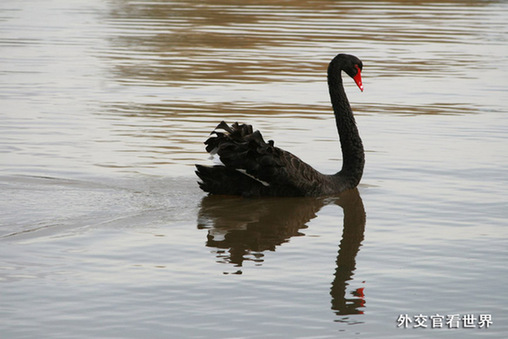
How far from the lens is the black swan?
24.0 feet

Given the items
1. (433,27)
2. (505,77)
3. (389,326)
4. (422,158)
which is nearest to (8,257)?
(389,326)

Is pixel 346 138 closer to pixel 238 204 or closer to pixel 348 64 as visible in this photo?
pixel 348 64

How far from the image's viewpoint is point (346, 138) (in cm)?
831

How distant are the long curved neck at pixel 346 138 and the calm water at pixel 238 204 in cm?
18

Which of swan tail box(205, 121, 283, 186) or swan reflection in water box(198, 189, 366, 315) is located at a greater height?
swan tail box(205, 121, 283, 186)

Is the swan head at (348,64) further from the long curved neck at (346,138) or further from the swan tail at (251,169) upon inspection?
the swan tail at (251,169)

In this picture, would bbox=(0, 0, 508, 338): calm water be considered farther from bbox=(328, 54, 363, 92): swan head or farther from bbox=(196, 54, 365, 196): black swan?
bbox=(328, 54, 363, 92): swan head

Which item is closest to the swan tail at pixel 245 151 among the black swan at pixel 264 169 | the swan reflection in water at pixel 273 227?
the black swan at pixel 264 169

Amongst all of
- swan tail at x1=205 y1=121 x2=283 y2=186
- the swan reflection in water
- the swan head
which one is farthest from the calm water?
the swan head

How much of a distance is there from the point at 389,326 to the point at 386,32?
16.6 m

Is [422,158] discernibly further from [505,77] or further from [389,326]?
[505,77]

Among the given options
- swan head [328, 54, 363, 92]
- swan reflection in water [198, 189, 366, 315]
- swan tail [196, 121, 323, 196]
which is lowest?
swan reflection in water [198, 189, 366, 315]

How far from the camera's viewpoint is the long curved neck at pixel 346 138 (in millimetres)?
8109

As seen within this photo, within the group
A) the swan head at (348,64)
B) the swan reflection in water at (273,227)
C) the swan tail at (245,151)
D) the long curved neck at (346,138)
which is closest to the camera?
the swan reflection in water at (273,227)
